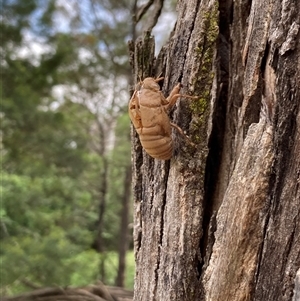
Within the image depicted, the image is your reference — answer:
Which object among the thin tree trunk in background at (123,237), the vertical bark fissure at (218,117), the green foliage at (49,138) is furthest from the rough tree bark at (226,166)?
the thin tree trunk in background at (123,237)

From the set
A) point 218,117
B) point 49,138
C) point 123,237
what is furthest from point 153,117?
point 123,237

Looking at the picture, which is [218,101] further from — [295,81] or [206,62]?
[295,81]

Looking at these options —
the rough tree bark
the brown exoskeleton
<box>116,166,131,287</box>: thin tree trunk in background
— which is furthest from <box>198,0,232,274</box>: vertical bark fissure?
<box>116,166,131,287</box>: thin tree trunk in background

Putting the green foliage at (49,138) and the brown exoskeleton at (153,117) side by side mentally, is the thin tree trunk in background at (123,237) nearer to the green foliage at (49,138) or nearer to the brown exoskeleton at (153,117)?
the green foliage at (49,138)

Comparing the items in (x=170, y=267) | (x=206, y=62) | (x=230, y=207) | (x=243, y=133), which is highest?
(x=206, y=62)

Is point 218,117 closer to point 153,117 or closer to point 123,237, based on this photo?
point 153,117

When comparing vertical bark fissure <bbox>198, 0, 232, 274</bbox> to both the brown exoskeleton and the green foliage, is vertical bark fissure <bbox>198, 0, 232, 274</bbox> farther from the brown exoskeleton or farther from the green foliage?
the green foliage

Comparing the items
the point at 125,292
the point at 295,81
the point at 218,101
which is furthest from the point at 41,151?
the point at 295,81
